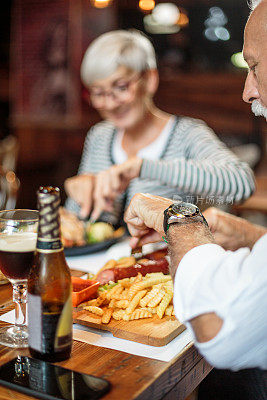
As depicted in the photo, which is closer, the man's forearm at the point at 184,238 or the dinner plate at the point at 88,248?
the man's forearm at the point at 184,238

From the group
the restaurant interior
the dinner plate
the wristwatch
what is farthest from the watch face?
the restaurant interior

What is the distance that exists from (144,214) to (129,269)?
21cm

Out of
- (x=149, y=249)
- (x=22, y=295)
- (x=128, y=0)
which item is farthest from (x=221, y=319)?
(x=128, y=0)

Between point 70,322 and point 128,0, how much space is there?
188 inches

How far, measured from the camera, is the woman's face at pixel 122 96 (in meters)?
2.38

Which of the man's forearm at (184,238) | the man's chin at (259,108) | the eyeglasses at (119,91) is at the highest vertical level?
the man's chin at (259,108)

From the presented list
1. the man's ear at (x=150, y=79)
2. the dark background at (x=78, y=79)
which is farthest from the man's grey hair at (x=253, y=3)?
the dark background at (x=78, y=79)

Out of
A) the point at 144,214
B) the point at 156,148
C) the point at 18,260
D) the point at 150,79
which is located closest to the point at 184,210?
the point at 144,214

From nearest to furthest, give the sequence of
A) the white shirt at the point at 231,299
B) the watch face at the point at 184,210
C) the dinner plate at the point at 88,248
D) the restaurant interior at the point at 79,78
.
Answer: the white shirt at the point at 231,299
the watch face at the point at 184,210
the dinner plate at the point at 88,248
the restaurant interior at the point at 79,78

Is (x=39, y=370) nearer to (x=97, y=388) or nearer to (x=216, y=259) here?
(x=97, y=388)

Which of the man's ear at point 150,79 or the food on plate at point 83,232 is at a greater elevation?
the man's ear at point 150,79

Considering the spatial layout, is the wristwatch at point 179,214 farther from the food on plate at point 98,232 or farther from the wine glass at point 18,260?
the food on plate at point 98,232

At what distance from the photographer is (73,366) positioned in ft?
3.00

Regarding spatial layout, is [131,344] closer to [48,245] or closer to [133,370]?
[133,370]
